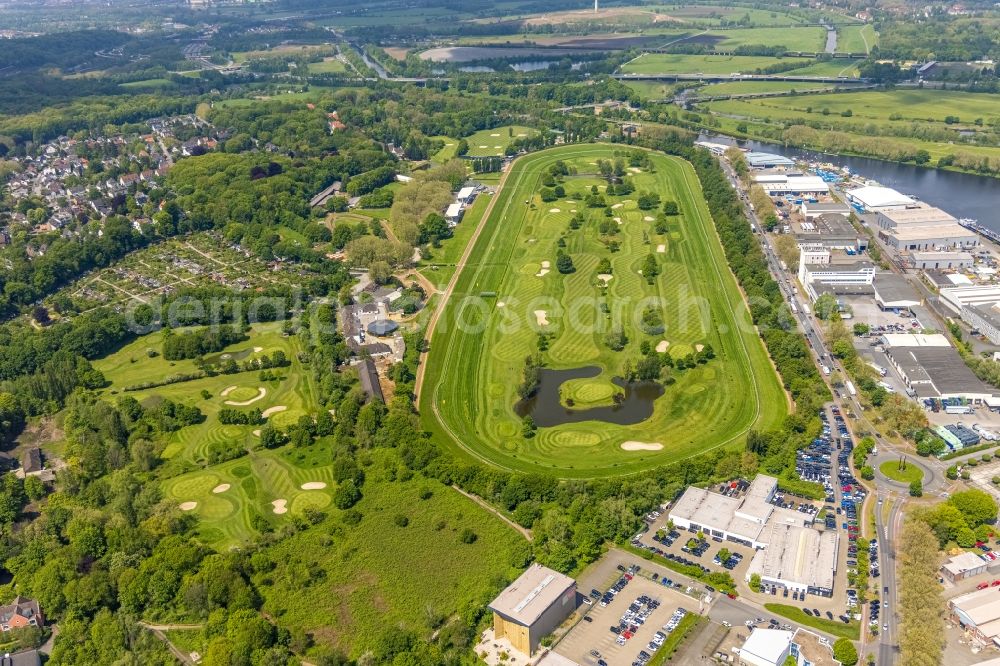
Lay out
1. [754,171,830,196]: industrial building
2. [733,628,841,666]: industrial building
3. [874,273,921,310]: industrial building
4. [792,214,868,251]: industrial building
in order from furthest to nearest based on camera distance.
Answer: [754,171,830,196]: industrial building → [792,214,868,251]: industrial building → [874,273,921,310]: industrial building → [733,628,841,666]: industrial building

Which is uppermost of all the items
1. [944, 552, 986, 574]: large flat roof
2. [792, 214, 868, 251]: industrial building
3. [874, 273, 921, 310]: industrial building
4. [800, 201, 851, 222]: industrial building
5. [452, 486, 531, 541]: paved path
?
[800, 201, 851, 222]: industrial building

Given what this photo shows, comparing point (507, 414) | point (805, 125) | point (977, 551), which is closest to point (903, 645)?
point (977, 551)

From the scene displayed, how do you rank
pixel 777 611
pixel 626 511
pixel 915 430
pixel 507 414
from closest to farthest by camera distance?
pixel 777 611 → pixel 626 511 → pixel 915 430 → pixel 507 414

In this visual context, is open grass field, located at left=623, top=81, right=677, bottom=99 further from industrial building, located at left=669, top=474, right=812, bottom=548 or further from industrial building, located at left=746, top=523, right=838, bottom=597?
industrial building, located at left=746, top=523, right=838, bottom=597

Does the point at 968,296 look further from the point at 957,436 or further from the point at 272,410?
the point at 272,410

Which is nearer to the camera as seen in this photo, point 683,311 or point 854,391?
point 854,391

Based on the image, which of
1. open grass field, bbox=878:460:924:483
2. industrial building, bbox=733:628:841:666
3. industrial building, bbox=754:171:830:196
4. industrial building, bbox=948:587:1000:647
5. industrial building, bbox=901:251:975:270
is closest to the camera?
industrial building, bbox=733:628:841:666

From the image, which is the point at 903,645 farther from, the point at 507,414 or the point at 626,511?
the point at 507,414

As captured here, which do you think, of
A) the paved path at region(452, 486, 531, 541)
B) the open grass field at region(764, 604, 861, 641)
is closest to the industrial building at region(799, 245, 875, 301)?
the open grass field at region(764, 604, 861, 641)

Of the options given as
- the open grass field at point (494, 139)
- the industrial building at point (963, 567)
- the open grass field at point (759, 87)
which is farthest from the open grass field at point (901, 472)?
the open grass field at point (759, 87)
